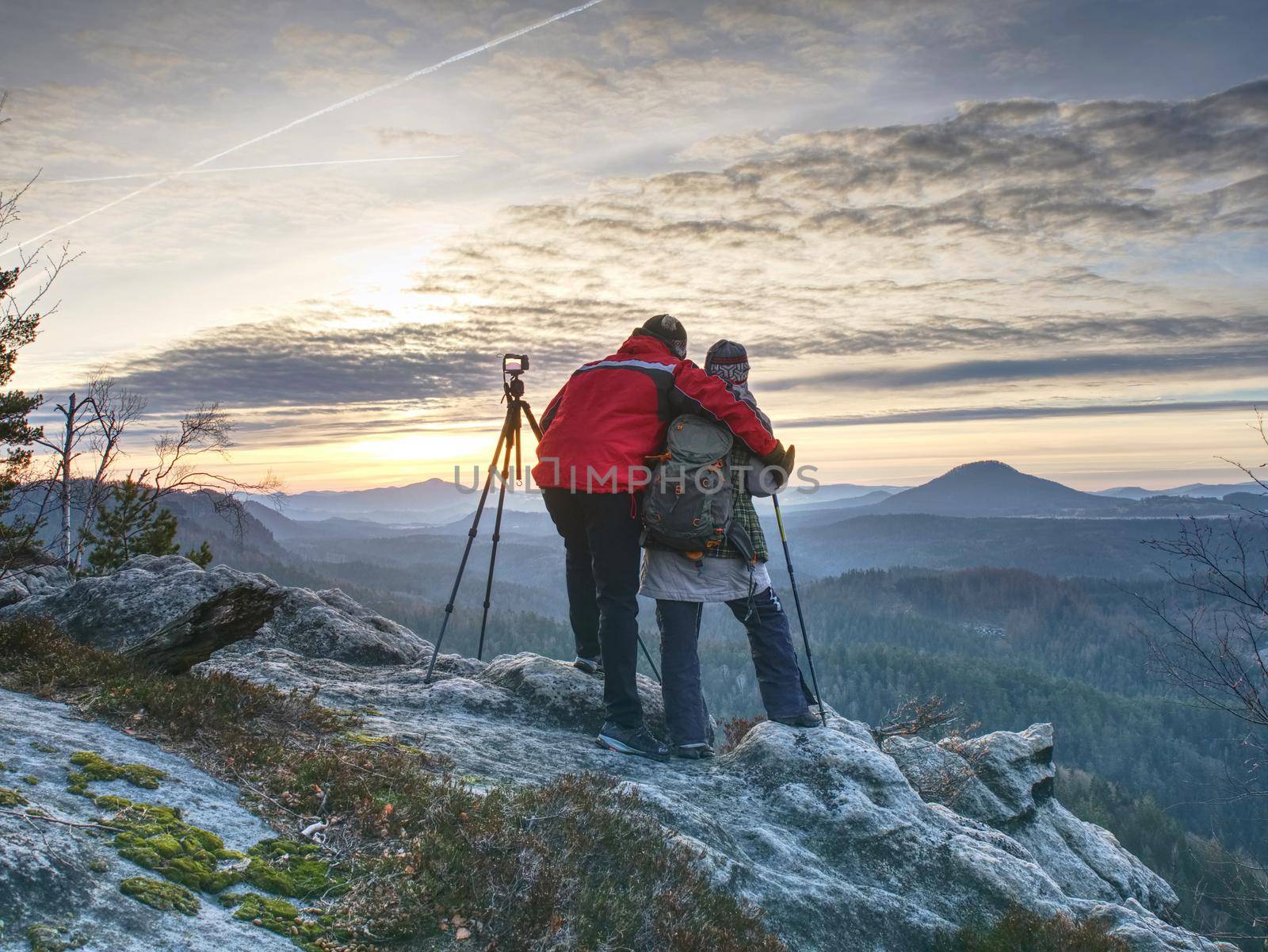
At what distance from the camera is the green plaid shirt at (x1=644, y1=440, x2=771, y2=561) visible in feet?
26.4

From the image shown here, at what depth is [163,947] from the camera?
10.7ft

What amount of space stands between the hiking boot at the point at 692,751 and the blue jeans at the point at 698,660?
1.9 inches

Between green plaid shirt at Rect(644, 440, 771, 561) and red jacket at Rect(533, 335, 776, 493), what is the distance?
287 mm

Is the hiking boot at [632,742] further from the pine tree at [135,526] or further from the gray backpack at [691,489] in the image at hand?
the pine tree at [135,526]

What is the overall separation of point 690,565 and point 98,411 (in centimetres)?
3015

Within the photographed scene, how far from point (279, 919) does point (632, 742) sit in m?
4.46

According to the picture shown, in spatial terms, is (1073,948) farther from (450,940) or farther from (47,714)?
(47,714)

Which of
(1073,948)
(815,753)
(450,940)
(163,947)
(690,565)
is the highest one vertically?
(690,565)

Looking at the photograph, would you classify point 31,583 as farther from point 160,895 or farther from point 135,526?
point 160,895

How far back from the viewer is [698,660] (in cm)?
769

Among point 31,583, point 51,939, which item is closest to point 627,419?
point 51,939

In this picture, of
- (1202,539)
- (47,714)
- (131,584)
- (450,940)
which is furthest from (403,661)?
(1202,539)

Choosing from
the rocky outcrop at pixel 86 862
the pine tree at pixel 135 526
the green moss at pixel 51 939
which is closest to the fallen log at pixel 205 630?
the rocky outcrop at pixel 86 862

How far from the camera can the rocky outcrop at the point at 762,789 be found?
574 cm
